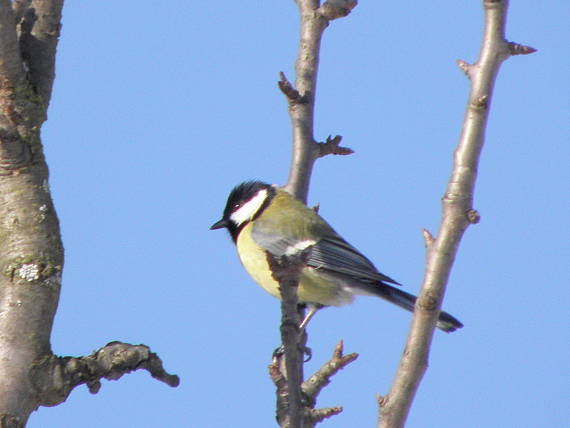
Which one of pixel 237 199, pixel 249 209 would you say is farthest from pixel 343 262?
pixel 237 199

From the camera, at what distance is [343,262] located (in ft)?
16.3

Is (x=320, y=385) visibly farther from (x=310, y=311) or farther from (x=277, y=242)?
(x=277, y=242)

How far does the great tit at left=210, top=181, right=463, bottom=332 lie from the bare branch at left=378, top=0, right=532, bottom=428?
2652 mm

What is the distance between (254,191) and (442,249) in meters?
3.81

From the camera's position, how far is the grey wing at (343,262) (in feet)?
16.2

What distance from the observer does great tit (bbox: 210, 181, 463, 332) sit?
4.92m

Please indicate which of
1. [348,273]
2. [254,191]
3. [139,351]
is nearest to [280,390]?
[139,351]

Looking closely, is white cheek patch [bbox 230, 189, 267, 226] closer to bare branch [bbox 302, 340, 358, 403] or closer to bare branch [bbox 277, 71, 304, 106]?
bare branch [bbox 277, 71, 304, 106]

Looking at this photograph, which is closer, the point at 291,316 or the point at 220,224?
the point at 291,316

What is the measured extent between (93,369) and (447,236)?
137 cm

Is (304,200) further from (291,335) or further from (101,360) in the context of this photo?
(291,335)

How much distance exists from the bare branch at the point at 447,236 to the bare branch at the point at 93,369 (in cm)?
108

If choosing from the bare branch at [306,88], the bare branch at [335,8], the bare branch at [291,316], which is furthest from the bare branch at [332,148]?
the bare branch at [291,316]

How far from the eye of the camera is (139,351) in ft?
9.45
